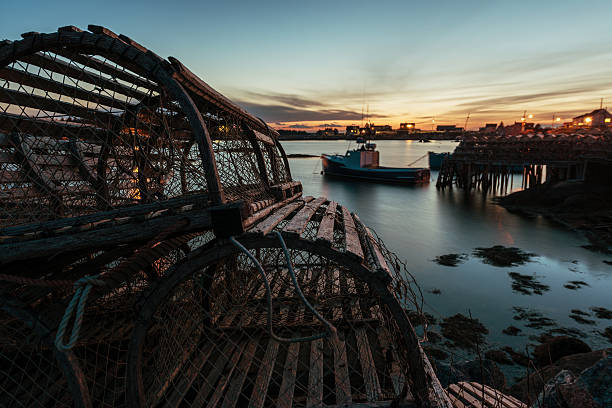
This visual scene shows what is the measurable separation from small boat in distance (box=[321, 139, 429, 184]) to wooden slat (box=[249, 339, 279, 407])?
2973 cm

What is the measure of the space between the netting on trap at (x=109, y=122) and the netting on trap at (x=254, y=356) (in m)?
Answer: 0.94

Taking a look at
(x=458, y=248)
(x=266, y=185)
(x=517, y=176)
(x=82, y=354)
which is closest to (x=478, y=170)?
(x=517, y=176)

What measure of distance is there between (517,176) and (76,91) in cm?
4208

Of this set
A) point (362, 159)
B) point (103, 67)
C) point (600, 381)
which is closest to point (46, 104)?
point (103, 67)

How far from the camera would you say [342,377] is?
9.66 ft

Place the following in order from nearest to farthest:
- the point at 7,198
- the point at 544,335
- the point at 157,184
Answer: the point at 7,198 < the point at 157,184 < the point at 544,335

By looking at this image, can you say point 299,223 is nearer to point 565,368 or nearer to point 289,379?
point 289,379

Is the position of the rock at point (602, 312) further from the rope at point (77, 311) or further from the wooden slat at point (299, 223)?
the rope at point (77, 311)

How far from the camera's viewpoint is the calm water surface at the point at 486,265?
7250 mm

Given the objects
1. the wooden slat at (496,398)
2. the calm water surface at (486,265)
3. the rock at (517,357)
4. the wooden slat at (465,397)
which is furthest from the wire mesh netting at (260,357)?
the rock at (517,357)

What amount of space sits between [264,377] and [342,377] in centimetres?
77

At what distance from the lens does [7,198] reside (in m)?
3.18

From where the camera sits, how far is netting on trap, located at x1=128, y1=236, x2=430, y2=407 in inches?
89.0

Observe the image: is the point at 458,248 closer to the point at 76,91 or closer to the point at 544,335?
the point at 544,335
